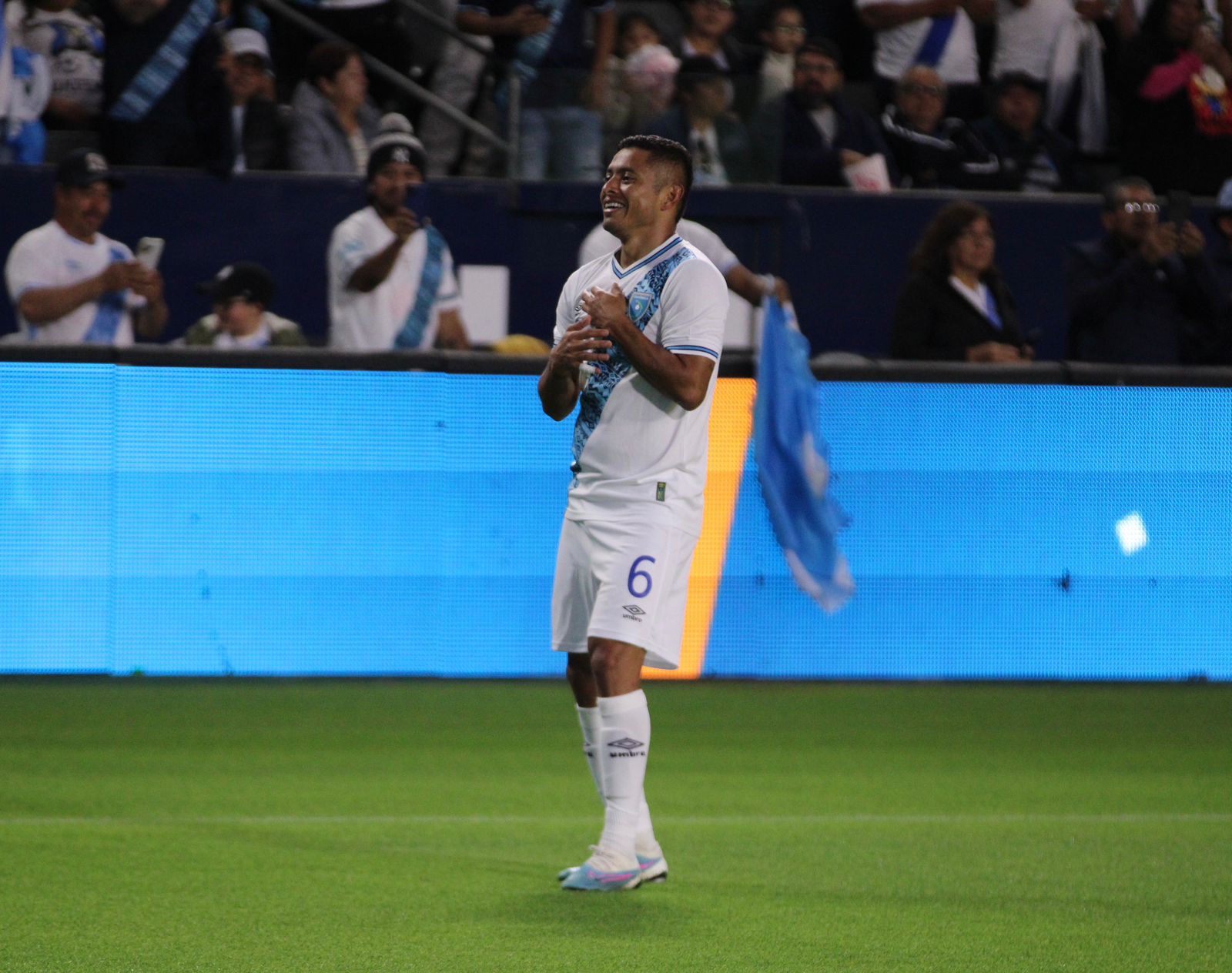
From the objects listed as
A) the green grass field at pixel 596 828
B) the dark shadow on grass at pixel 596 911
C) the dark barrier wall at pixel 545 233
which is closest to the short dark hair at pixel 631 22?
the dark barrier wall at pixel 545 233

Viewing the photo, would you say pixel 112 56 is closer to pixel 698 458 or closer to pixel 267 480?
pixel 267 480

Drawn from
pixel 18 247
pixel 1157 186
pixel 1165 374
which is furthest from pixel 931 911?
pixel 1157 186

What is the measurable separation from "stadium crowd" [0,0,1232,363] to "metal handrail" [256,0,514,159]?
3.0 inches

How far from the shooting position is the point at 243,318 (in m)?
9.67

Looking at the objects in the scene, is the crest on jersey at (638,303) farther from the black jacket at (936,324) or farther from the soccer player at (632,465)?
the black jacket at (936,324)

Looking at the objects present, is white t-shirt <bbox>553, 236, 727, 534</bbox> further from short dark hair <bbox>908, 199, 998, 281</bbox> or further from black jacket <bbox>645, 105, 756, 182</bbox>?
black jacket <bbox>645, 105, 756, 182</bbox>

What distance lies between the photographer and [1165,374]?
9.40 meters

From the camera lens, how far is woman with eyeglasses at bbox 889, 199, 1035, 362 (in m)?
9.91

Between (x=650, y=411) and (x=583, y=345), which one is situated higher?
(x=583, y=345)

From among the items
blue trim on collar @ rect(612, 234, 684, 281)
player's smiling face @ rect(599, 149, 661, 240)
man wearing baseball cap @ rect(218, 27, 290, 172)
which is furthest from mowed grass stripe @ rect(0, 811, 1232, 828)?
man wearing baseball cap @ rect(218, 27, 290, 172)

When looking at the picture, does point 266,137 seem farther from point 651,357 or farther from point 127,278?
point 651,357

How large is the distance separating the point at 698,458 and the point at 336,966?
5.96 ft

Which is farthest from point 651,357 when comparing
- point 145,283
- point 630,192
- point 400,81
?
point 400,81

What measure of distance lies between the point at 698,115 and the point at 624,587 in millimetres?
7027
